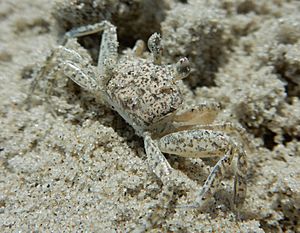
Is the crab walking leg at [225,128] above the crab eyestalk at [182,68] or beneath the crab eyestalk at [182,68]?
beneath

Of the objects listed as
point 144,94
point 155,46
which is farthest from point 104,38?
point 144,94

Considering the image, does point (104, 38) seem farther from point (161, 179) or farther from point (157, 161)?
point (161, 179)

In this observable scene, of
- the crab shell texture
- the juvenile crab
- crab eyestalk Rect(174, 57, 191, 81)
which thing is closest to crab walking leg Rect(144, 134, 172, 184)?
the juvenile crab

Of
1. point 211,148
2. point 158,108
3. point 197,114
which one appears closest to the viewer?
point 211,148

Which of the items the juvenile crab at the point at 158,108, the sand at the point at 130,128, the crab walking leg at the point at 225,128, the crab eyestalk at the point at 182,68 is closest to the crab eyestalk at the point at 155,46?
the juvenile crab at the point at 158,108

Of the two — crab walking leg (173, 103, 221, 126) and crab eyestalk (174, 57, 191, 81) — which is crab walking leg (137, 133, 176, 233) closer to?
crab walking leg (173, 103, 221, 126)

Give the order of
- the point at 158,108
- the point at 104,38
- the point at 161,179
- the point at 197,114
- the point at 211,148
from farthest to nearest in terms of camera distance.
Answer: the point at 104,38 → the point at 197,114 → the point at 158,108 → the point at 211,148 → the point at 161,179

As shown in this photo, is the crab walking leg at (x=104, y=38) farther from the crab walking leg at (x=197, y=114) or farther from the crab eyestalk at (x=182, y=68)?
the crab walking leg at (x=197, y=114)
